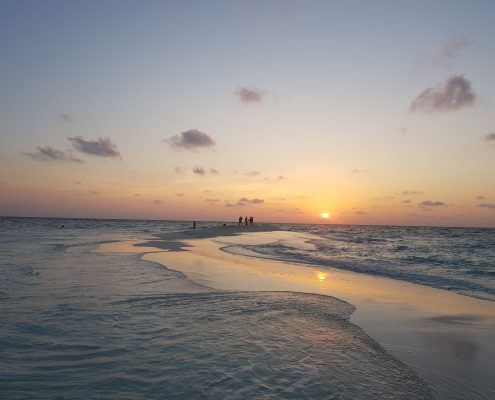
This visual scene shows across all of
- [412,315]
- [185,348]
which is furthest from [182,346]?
[412,315]

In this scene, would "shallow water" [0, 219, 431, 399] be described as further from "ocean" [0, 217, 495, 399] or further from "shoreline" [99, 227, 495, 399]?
"shoreline" [99, 227, 495, 399]

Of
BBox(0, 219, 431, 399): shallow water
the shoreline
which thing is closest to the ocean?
BBox(0, 219, 431, 399): shallow water

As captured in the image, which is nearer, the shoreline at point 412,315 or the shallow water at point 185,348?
the shallow water at point 185,348

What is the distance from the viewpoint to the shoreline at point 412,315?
6.05 m

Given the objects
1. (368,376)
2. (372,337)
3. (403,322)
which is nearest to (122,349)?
(368,376)

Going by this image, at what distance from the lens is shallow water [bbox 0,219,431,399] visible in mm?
5086

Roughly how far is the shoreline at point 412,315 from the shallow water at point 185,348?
1.67ft

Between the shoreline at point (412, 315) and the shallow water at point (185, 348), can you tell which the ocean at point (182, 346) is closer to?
the shallow water at point (185, 348)

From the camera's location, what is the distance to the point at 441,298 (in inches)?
513

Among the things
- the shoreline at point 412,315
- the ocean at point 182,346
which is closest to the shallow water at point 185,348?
the ocean at point 182,346

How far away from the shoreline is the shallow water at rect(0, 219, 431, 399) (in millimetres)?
509

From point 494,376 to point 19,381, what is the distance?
6.97 m

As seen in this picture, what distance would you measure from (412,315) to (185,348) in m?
6.41

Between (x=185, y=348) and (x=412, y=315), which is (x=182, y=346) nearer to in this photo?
(x=185, y=348)
